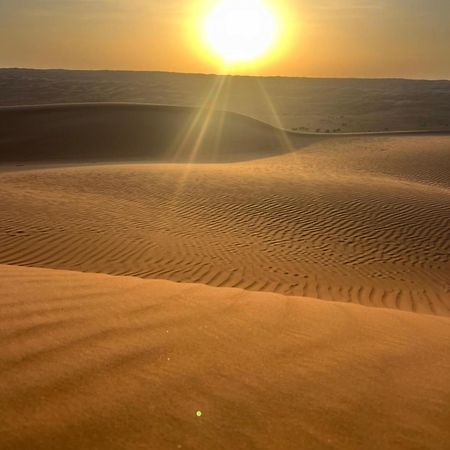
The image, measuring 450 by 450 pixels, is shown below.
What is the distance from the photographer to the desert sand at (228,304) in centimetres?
249

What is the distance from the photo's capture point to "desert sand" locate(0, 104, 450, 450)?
2488 millimetres

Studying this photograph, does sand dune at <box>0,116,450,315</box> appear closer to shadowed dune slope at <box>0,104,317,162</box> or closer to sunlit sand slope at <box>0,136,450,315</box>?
sunlit sand slope at <box>0,136,450,315</box>

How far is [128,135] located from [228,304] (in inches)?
1009

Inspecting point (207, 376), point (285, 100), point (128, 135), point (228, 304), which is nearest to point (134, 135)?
point (128, 135)

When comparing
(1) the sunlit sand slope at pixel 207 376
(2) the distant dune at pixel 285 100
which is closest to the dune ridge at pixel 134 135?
(2) the distant dune at pixel 285 100

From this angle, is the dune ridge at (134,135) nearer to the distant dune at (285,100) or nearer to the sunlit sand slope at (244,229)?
the sunlit sand slope at (244,229)

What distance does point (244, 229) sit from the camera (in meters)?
12.0

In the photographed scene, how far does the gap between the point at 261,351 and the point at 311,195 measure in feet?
39.3

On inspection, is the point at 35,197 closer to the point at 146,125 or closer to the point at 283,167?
the point at 283,167

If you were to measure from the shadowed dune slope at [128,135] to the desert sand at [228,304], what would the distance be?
2.15 meters

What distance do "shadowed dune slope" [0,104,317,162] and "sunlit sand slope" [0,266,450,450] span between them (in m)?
20.9

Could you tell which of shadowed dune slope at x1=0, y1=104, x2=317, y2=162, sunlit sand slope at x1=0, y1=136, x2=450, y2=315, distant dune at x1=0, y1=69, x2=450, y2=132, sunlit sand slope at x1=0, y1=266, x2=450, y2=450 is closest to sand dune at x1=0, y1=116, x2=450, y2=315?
sunlit sand slope at x1=0, y1=136, x2=450, y2=315

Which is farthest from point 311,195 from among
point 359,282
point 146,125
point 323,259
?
point 146,125

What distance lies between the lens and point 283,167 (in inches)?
850
